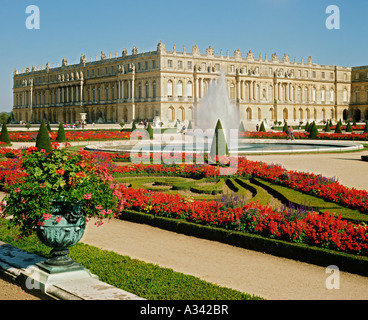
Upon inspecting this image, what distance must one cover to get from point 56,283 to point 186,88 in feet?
212

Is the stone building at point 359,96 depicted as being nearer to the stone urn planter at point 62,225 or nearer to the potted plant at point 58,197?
the potted plant at point 58,197

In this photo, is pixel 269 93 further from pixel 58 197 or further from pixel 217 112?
pixel 58 197

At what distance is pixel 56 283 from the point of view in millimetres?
5613

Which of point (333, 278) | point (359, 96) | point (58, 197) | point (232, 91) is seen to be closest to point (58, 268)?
point (58, 197)

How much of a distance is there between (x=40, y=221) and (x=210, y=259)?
283 centimetres

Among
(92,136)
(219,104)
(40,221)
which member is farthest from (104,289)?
(219,104)

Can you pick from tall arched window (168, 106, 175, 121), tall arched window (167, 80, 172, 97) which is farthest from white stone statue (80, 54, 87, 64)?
tall arched window (168, 106, 175, 121)

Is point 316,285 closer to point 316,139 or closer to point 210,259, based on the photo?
point 210,259

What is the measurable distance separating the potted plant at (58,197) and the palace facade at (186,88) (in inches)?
2137

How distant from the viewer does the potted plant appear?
5.44 m

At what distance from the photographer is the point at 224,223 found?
341 inches

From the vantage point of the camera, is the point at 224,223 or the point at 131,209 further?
the point at 131,209

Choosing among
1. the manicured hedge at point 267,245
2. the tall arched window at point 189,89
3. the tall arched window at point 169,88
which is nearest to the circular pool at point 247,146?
the manicured hedge at point 267,245

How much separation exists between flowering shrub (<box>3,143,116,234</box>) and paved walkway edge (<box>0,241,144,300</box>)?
0.56m
